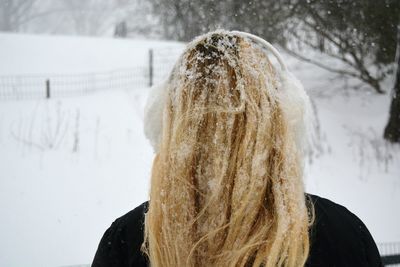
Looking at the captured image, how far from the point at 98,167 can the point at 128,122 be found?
220 centimetres

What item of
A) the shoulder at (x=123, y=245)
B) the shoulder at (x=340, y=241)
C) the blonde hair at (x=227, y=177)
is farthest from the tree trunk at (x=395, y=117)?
the shoulder at (x=123, y=245)

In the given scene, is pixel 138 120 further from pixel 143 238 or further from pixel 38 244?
pixel 143 238

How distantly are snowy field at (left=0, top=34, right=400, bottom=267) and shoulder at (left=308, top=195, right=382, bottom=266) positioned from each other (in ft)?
11.9

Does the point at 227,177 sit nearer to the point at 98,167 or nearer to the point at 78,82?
the point at 98,167

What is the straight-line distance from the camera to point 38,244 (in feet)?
14.5

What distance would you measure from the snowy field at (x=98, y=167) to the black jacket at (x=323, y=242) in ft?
10.8

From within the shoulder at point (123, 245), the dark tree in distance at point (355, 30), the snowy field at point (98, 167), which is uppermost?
the dark tree in distance at point (355, 30)

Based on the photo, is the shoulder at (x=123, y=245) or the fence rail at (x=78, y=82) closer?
the shoulder at (x=123, y=245)

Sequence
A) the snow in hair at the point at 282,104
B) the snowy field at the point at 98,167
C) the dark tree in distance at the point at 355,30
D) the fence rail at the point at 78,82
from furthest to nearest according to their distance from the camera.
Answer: the fence rail at the point at 78,82 → the dark tree in distance at the point at 355,30 → the snowy field at the point at 98,167 → the snow in hair at the point at 282,104

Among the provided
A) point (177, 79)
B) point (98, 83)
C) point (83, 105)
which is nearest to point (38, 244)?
point (177, 79)

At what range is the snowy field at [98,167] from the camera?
4684 millimetres

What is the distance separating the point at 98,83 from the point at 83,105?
13.4 feet

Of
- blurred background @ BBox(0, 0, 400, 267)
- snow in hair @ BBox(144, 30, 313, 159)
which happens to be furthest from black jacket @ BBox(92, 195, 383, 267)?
blurred background @ BBox(0, 0, 400, 267)

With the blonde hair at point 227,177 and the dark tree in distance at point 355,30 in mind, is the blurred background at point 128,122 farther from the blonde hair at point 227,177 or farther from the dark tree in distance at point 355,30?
the blonde hair at point 227,177
